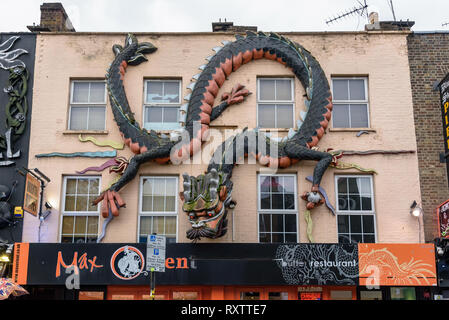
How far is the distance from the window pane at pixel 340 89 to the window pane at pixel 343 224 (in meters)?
3.37

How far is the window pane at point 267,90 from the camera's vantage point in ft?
51.6

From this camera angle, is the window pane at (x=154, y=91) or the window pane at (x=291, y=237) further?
the window pane at (x=154, y=91)

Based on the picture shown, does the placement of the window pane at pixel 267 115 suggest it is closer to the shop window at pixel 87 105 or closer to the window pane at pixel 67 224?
the shop window at pixel 87 105

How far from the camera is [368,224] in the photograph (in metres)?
14.8

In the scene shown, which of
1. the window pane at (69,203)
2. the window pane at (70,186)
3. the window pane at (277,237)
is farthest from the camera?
the window pane at (70,186)

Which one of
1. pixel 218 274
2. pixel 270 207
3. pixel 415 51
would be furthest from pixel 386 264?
pixel 415 51

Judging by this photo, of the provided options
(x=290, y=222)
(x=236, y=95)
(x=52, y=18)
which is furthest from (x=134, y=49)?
(x=290, y=222)

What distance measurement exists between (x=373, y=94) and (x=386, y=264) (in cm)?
469

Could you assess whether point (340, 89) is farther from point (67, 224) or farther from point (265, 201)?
point (67, 224)

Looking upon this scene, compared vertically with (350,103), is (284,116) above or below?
below

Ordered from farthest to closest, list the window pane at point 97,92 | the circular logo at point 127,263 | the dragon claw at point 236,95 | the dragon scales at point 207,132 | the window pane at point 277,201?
the window pane at point 97,92
the dragon claw at point 236,95
the window pane at point 277,201
the circular logo at point 127,263
the dragon scales at point 207,132

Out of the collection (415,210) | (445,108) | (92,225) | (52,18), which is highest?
(52,18)

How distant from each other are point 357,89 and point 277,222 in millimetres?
4433

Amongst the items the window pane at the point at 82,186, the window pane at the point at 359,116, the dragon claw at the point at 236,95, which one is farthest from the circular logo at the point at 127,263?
the window pane at the point at 359,116
